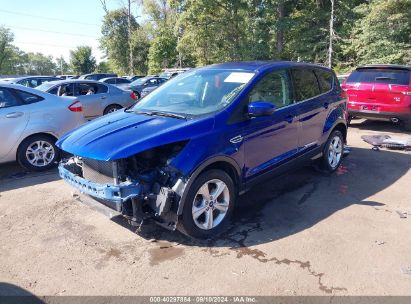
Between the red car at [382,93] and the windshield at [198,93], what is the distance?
555 centimetres

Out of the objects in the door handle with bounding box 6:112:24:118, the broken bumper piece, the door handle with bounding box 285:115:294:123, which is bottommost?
the broken bumper piece

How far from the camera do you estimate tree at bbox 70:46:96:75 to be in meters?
59.3

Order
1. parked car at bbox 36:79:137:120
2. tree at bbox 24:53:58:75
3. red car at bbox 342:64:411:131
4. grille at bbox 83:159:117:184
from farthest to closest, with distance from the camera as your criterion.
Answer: tree at bbox 24:53:58:75 → parked car at bbox 36:79:137:120 → red car at bbox 342:64:411:131 → grille at bbox 83:159:117:184

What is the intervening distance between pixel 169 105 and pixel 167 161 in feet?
3.86

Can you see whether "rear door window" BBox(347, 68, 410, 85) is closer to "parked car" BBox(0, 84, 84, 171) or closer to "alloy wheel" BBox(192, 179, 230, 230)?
"alloy wheel" BBox(192, 179, 230, 230)

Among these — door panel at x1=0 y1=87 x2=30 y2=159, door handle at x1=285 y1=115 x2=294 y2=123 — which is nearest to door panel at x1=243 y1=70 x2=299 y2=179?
Answer: door handle at x1=285 y1=115 x2=294 y2=123

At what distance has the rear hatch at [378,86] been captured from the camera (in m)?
8.53

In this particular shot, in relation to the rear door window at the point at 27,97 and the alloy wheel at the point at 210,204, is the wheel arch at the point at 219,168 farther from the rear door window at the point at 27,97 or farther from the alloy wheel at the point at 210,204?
the rear door window at the point at 27,97

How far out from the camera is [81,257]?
11.8ft

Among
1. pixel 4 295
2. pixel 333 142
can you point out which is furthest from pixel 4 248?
pixel 333 142

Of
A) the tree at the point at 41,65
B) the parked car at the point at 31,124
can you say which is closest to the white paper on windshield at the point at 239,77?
the parked car at the point at 31,124

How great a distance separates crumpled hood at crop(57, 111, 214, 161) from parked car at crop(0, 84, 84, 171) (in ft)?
8.01

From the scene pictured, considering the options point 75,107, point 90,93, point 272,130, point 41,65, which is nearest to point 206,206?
point 272,130

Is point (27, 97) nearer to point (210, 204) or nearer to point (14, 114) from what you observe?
point (14, 114)
